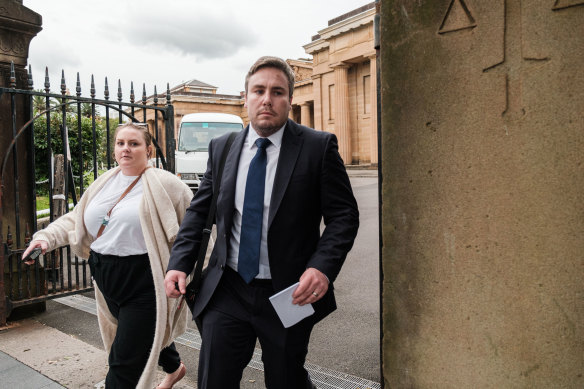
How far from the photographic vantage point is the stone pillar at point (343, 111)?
34312 millimetres

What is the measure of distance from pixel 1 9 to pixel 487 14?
5.12 metres

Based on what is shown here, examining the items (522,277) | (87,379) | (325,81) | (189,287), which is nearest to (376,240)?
(87,379)

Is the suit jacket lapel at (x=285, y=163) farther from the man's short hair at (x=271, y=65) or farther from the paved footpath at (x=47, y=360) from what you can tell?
the paved footpath at (x=47, y=360)

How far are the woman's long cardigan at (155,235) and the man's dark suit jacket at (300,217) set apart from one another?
58 centimetres

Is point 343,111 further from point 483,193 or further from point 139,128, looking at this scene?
point 483,193

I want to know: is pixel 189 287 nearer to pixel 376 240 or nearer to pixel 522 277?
pixel 522 277

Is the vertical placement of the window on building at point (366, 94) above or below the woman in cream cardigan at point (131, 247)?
above

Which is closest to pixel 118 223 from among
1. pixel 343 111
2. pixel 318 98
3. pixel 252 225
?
pixel 252 225

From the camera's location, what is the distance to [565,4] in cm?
148

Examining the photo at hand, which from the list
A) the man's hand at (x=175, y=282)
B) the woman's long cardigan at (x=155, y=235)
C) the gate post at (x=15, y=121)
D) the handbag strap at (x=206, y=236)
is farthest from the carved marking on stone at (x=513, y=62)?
the gate post at (x=15, y=121)

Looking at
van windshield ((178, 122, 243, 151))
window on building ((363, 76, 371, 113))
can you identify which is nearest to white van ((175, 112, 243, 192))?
van windshield ((178, 122, 243, 151))

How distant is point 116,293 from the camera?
2969 millimetres

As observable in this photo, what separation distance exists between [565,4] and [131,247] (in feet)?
8.54

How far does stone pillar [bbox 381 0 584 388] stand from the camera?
1.52 m
